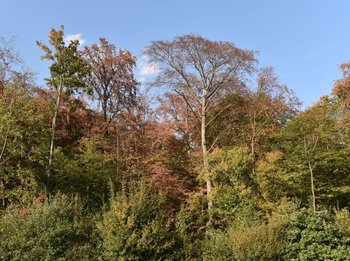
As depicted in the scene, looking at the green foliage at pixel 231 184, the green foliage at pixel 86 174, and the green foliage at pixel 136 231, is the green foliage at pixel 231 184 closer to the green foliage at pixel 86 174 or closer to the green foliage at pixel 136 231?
→ the green foliage at pixel 136 231

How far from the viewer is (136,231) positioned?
41.7 ft

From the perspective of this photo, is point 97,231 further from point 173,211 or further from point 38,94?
point 38,94

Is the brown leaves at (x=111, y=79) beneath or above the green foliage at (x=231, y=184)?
above

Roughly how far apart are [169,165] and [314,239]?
33.2 ft

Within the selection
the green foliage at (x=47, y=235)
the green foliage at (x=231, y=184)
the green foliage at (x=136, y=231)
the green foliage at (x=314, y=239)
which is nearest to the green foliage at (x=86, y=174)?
the green foliage at (x=47, y=235)

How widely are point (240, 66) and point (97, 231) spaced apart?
13579mm

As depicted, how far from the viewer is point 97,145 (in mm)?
21719

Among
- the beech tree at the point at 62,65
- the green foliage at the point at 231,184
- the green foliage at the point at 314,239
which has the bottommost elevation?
the green foliage at the point at 314,239

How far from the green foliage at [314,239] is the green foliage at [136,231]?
420 centimetres

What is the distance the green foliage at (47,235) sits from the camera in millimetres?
12648

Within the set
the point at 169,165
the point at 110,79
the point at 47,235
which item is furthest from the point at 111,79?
the point at 47,235

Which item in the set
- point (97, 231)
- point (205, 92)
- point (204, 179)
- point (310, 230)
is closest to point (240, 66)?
point (205, 92)

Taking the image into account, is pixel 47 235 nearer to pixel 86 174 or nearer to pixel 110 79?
pixel 86 174

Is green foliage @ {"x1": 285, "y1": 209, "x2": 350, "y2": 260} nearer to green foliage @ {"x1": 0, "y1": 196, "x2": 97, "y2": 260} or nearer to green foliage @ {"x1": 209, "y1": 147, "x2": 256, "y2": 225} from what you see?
green foliage @ {"x1": 209, "y1": 147, "x2": 256, "y2": 225}
